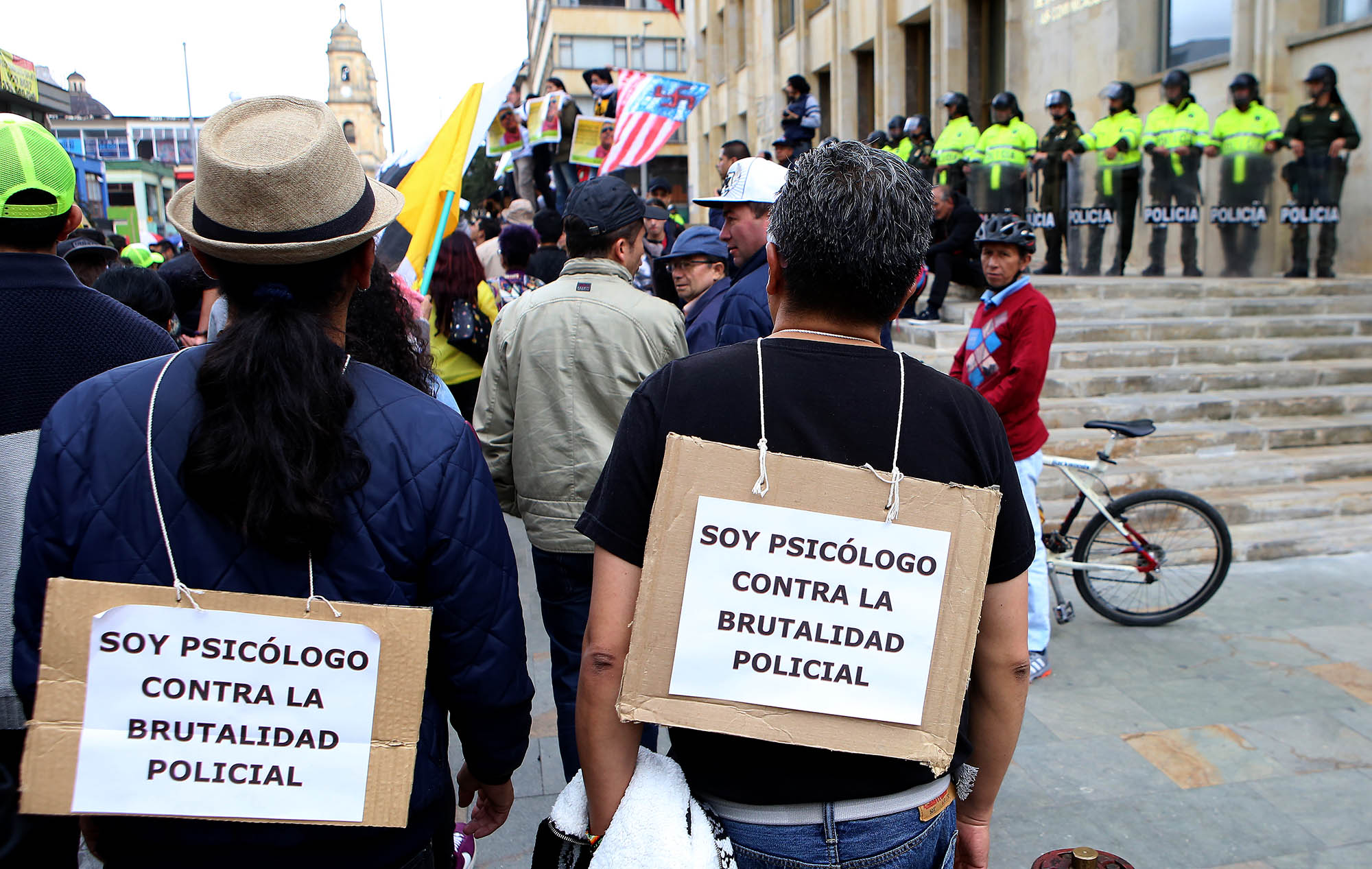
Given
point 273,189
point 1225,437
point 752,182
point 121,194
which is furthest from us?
point 121,194

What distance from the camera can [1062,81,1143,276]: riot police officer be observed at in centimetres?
1169

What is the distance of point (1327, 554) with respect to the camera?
21.0 ft

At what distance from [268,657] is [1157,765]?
3420 mm

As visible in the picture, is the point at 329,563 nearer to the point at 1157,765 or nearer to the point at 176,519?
the point at 176,519

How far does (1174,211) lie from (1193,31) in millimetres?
3069

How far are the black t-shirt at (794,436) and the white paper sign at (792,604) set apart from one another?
11 centimetres

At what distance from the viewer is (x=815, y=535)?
156 centimetres

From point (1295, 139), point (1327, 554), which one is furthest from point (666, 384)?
point (1295, 139)

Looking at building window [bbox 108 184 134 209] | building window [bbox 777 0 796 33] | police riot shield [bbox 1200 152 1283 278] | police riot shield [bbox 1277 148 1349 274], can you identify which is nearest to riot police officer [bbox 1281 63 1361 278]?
police riot shield [bbox 1277 148 1349 274]

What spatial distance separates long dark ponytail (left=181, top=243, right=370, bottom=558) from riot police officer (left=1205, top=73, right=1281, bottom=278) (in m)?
11.8

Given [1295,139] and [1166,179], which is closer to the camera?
[1295,139]

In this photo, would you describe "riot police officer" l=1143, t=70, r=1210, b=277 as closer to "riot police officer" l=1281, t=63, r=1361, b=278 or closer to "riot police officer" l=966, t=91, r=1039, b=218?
"riot police officer" l=1281, t=63, r=1361, b=278

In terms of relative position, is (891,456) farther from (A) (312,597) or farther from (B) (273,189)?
(B) (273,189)

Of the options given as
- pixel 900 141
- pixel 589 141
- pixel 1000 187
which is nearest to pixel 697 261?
pixel 589 141
